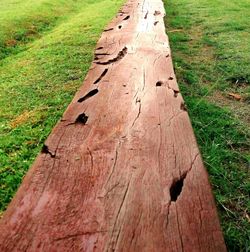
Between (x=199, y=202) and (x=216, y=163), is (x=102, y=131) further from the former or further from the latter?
(x=216, y=163)

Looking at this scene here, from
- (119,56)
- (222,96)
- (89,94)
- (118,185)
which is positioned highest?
(118,185)

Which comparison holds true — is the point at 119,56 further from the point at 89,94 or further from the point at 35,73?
the point at 35,73

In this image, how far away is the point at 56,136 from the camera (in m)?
2.09

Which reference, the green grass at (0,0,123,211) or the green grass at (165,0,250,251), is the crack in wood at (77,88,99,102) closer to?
the green grass at (0,0,123,211)

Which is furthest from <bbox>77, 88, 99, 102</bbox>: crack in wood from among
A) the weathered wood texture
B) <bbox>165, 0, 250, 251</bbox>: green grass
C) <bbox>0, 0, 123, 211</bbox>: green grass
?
<bbox>165, 0, 250, 251</bbox>: green grass

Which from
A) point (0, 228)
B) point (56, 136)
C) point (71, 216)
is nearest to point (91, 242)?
point (71, 216)

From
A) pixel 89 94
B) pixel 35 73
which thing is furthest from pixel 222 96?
pixel 35 73

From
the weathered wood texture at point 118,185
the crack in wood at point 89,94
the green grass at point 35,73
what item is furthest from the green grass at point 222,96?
the green grass at point 35,73

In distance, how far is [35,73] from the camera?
5.02 m

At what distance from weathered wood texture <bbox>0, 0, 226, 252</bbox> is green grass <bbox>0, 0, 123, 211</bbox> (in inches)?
30.5

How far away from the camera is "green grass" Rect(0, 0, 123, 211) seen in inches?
121

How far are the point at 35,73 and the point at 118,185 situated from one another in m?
3.70

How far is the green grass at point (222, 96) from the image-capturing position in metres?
2.43

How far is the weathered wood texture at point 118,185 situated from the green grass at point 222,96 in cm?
58
